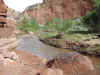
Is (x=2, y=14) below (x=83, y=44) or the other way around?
the other way around

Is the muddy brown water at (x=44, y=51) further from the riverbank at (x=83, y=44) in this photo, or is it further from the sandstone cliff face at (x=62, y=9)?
the sandstone cliff face at (x=62, y=9)

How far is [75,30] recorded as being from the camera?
855 centimetres

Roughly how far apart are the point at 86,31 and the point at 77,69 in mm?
6235

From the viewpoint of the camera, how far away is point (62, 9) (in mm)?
22359

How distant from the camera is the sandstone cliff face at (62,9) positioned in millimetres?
20128

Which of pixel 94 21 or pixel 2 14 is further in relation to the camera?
pixel 94 21

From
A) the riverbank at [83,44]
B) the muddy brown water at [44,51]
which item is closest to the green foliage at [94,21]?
the riverbank at [83,44]

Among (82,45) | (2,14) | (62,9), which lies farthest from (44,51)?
(62,9)

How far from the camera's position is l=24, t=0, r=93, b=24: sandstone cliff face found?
66.0 feet

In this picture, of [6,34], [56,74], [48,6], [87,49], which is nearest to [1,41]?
[6,34]

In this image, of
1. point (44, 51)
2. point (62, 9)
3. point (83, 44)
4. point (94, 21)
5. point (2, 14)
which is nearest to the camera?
point (2, 14)

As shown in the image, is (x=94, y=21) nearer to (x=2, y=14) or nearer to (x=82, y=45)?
(x=82, y=45)

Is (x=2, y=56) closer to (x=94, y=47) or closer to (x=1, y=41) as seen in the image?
(x=1, y=41)

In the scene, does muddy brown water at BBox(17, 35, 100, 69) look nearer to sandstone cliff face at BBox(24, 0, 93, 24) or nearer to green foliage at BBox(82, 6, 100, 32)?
green foliage at BBox(82, 6, 100, 32)
